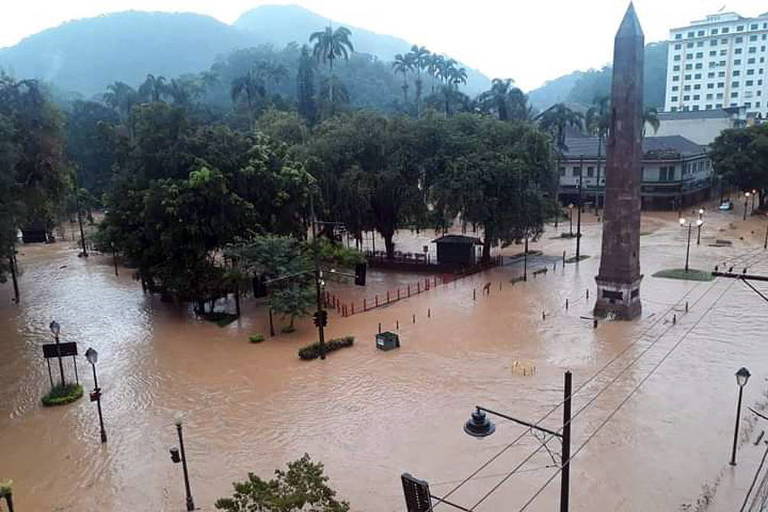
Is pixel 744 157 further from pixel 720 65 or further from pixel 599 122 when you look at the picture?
pixel 720 65

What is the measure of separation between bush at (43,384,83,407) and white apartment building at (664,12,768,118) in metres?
125

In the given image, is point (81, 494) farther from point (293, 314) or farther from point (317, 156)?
point (317, 156)

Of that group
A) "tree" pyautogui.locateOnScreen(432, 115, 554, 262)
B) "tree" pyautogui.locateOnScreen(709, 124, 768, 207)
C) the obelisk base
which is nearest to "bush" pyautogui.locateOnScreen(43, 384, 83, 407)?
the obelisk base

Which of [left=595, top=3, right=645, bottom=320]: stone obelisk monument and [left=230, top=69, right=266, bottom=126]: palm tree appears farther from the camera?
[left=230, top=69, right=266, bottom=126]: palm tree

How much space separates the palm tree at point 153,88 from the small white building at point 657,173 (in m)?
53.1

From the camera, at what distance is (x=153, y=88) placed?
8138cm

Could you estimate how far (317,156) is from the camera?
134 ft

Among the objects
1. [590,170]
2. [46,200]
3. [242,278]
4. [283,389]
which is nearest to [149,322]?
[242,278]

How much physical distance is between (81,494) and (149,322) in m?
16.5

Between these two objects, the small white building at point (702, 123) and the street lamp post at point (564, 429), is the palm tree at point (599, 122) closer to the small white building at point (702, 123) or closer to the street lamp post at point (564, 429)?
the small white building at point (702, 123)

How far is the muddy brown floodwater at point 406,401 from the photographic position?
14867 millimetres

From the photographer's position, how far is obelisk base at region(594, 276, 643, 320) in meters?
27.6

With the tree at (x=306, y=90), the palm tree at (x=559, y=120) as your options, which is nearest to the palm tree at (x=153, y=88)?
the tree at (x=306, y=90)

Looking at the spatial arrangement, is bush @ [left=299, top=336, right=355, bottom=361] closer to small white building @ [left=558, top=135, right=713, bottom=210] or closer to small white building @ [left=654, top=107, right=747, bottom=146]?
small white building @ [left=558, top=135, right=713, bottom=210]
